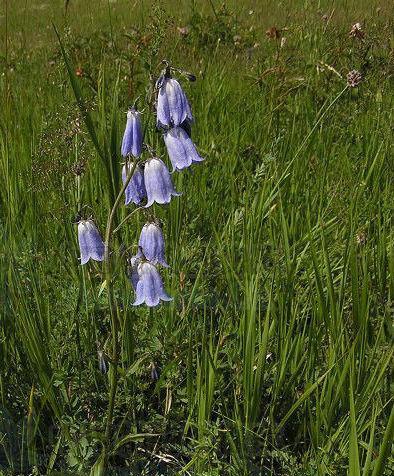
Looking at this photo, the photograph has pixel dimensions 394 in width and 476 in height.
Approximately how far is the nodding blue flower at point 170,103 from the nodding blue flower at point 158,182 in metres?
0.10

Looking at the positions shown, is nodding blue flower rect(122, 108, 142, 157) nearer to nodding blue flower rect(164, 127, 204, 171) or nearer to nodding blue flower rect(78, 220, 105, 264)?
nodding blue flower rect(164, 127, 204, 171)

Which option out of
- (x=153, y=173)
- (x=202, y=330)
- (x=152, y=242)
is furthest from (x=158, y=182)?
(x=202, y=330)

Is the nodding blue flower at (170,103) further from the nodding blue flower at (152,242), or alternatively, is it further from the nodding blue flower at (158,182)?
the nodding blue flower at (152,242)

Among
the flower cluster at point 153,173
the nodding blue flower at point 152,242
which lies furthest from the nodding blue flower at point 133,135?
the nodding blue flower at point 152,242

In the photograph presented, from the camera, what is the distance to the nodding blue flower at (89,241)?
4.56 feet

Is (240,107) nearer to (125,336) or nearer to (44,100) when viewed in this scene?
(44,100)

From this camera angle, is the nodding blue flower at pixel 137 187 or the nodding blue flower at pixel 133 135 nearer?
the nodding blue flower at pixel 133 135

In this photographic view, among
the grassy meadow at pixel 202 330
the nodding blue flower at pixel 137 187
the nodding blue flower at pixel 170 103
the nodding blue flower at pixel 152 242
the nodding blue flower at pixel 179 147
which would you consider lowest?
the grassy meadow at pixel 202 330

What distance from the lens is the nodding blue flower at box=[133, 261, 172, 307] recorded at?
136cm

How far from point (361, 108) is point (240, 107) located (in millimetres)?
594

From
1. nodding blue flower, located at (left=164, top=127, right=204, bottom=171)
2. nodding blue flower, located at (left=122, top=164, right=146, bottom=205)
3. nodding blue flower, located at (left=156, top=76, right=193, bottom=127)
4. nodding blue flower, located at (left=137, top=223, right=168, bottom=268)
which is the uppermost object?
nodding blue flower, located at (left=156, top=76, right=193, bottom=127)

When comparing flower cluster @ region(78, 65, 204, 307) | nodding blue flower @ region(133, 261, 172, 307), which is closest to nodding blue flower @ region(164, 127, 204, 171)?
flower cluster @ region(78, 65, 204, 307)

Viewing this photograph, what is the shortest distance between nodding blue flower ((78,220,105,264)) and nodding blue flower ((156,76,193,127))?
0.99 feet

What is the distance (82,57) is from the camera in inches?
156
